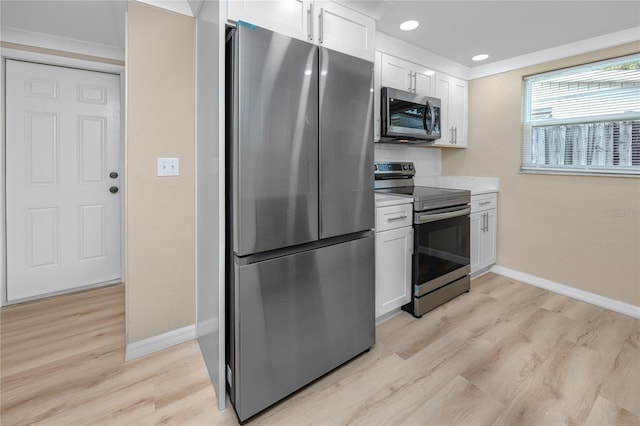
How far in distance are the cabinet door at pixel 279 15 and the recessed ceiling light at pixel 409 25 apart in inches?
43.3

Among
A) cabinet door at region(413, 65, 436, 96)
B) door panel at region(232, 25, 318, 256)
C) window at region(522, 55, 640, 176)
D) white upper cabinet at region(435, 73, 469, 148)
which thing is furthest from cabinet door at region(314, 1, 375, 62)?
window at region(522, 55, 640, 176)

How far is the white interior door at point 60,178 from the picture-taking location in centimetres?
258

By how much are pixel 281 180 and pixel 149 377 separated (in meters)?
1.37

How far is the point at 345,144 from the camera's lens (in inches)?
68.4

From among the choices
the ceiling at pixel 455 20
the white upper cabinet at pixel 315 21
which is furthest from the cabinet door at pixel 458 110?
the white upper cabinet at pixel 315 21

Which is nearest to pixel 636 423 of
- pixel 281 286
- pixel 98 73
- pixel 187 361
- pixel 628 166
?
pixel 281 286

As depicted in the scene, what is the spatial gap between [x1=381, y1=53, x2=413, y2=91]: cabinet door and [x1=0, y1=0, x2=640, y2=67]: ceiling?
7.4 inches

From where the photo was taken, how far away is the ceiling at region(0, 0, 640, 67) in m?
2.10

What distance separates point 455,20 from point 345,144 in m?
1.52

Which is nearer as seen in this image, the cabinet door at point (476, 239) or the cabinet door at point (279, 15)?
the cabinet door at point (279, 15)

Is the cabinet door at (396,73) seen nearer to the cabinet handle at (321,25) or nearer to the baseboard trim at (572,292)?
the cabinet handle at (321,25)

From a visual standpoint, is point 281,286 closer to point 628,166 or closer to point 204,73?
point 204,73

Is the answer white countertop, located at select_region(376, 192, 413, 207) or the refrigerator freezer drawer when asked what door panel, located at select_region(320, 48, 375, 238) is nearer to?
the refrigerator freezer drawer

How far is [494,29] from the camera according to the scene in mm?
2504
